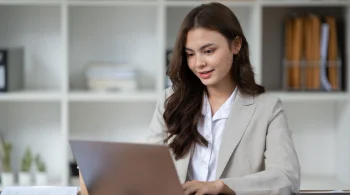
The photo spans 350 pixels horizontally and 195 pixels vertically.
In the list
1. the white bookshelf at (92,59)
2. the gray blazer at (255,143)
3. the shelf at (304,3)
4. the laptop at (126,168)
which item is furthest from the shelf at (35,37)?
the laptop at (126,168)

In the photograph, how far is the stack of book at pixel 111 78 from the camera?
3408 mm

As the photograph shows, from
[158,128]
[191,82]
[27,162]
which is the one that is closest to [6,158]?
[27,162]

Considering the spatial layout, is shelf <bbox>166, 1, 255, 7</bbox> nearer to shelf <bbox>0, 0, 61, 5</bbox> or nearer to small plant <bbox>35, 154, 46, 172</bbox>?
shelf <bbox>0, 0, 61, 5</bbox>

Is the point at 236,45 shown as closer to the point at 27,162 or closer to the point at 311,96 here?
the point at 311,96

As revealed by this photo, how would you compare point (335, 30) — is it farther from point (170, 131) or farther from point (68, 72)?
point (170, 131)

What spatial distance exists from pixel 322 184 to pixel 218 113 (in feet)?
5.14

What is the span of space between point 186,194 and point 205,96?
57cm

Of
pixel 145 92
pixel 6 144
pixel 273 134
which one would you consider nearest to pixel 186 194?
pixel 273 134

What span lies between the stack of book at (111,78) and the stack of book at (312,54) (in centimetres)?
82

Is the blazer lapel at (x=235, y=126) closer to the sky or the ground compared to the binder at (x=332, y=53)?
closer to the ground

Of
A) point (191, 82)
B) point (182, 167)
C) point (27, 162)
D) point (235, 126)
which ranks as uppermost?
point (191, 82)

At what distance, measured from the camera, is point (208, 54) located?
1.90 meters

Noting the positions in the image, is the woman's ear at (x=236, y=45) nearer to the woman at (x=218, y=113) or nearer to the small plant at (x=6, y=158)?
the woman at (x=218, y=113)

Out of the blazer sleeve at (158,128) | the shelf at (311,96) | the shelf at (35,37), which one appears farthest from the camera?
the shelf at (35,37)
